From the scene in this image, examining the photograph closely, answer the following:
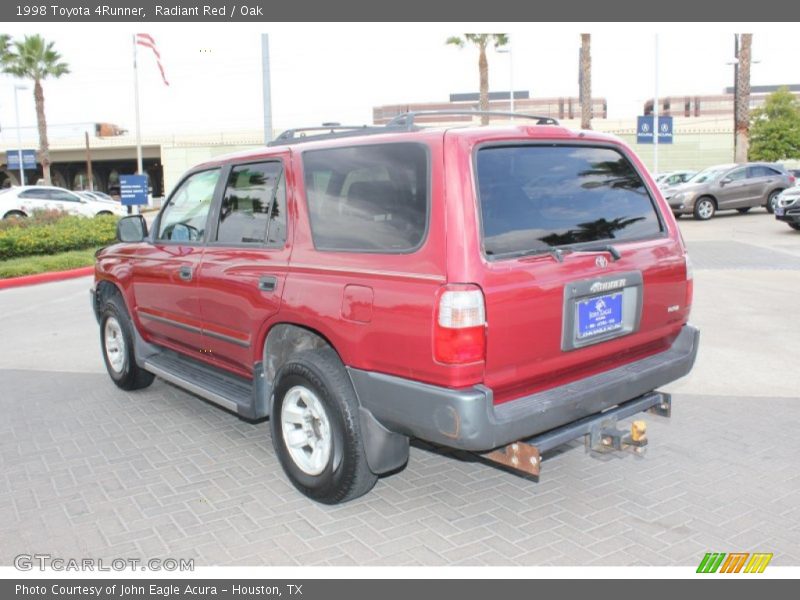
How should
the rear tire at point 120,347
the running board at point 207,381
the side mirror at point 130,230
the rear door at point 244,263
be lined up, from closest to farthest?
the rear door at point 244,263 < the running board at point 207,381 < the side mirror at point 130,230 < the rear tire at point 120,347

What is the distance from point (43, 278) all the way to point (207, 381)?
1140 cm

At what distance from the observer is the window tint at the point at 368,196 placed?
11.5 feet

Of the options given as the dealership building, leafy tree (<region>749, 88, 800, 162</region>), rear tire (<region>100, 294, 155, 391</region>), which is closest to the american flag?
the dealership building

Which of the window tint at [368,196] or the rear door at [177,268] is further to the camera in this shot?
the rear door at [177,268]

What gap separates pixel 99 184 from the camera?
78.1 m

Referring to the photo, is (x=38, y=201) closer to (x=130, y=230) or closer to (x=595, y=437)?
(x=130, y=230)

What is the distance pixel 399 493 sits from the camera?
422 cm

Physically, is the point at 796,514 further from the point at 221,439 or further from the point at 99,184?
the point at 99,184

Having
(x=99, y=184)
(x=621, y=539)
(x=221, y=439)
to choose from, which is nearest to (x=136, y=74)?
(x=221, y=439)

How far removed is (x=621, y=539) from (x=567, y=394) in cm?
76

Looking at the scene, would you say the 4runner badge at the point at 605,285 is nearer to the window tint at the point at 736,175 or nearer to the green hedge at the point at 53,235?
the green hedge at the point at 53,235

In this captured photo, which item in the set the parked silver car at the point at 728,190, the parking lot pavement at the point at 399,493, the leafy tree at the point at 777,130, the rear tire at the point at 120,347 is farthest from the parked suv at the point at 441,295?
the leafy tree at the point at 777,130

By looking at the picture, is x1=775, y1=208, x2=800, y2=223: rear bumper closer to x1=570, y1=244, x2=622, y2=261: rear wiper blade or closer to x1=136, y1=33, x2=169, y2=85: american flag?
x1=570, y1=244, x2=622, y2=261: rear wiper blade

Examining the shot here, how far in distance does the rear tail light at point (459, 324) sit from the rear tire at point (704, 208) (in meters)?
21.2
